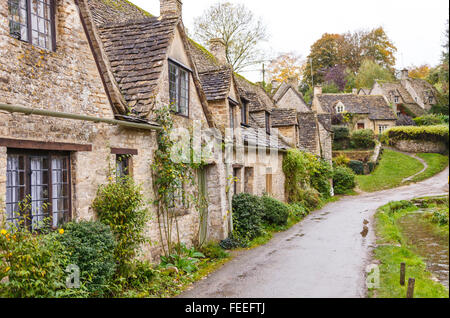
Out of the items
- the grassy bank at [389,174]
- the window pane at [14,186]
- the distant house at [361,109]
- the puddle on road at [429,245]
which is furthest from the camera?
the distant house at [361,109]

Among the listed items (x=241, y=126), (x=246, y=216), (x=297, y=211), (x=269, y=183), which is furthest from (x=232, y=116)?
(x=297, y=211)

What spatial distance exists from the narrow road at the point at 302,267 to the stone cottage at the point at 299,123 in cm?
1006

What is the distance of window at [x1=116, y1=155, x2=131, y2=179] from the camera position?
887 centimetres

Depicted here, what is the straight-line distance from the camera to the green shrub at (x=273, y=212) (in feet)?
52.4

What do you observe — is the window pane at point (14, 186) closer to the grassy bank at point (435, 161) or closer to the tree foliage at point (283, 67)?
the grassy bank at point (435, 161)

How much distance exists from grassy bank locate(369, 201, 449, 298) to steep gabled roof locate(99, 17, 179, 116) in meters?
6.60

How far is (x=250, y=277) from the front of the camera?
8.91 m

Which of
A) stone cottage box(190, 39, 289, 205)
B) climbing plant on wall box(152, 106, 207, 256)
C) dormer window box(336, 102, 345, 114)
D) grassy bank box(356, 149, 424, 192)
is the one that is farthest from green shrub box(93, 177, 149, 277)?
dormer window box(336, 102, 345, 114)

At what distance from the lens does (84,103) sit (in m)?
8.01

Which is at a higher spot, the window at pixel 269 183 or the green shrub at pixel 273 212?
the window at pixel 269 183

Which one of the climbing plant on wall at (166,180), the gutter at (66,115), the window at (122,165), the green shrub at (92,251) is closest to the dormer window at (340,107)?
the climbing plant on wall at (166,180)

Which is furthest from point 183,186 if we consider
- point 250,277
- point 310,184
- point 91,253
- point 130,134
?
point 310,184
